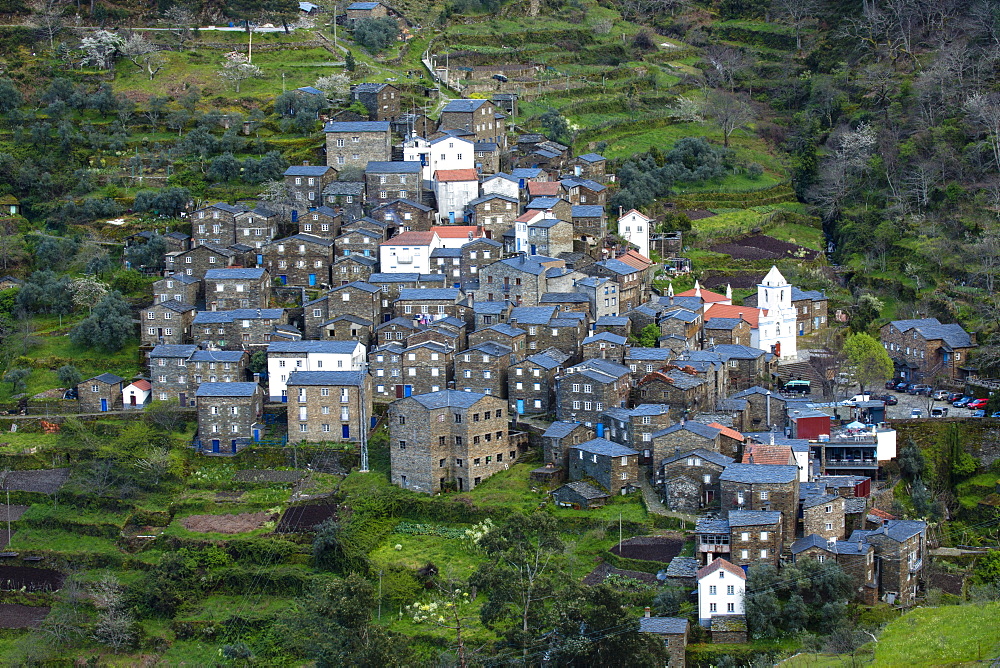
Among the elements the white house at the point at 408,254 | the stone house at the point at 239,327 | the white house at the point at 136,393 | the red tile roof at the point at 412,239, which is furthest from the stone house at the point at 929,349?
the white house at the point at 136,393

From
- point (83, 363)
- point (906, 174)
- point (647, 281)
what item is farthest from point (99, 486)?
point (906, 174)

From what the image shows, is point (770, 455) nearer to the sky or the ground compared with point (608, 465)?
nearer to the sky

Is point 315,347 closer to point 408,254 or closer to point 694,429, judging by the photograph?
point 408,254

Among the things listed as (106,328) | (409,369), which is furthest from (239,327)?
(409,369)

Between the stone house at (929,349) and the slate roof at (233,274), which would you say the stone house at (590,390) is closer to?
the stone house at (929,349)

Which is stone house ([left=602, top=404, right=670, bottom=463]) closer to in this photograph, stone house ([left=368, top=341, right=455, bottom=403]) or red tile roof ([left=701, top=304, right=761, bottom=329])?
stone house ([left=368, top=341, right=455, bottom=403])
